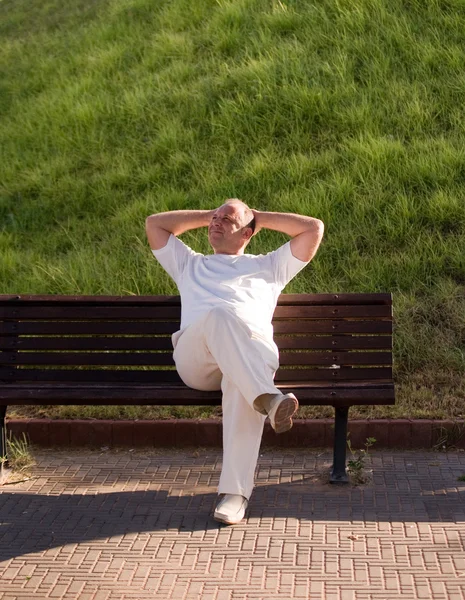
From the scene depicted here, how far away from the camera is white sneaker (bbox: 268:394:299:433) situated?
14.2 feet

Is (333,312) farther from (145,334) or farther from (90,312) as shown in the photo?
(90,312)

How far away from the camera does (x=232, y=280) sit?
5.05 metres

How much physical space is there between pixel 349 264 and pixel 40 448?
2.87m

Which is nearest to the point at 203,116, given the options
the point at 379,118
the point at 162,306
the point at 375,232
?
the point at 379,118

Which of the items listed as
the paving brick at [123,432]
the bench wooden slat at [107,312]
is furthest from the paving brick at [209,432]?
the bench wooden slat at [107,312]

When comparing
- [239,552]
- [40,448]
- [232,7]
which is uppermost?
[232,7]

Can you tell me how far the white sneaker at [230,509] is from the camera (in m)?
4.45

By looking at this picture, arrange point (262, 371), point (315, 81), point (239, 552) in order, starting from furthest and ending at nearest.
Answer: point (315, 81) < point (262, 371) < point (239, 552)

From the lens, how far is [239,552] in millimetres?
4137

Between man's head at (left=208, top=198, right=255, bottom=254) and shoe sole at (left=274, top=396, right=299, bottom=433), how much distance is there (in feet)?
3.85

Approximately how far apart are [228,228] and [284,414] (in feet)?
4.11

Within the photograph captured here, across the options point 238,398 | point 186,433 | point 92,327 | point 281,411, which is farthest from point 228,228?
point 186,433

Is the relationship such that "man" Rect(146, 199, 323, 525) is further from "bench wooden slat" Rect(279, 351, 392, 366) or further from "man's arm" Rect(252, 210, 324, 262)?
"bench wooden slat" Rect(279, 351, 392, 366)

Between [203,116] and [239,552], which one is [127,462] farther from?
[203,116]
